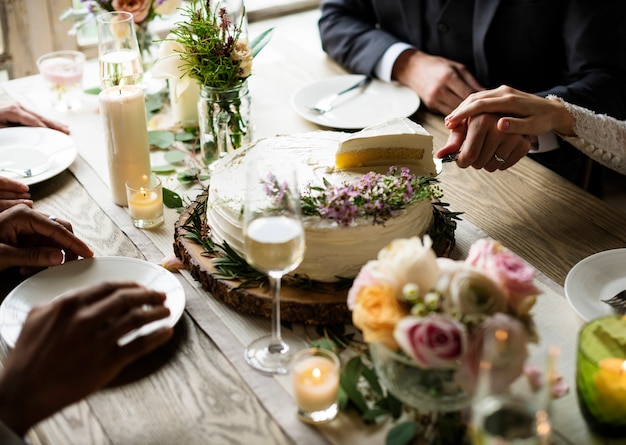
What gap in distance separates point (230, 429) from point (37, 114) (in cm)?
132

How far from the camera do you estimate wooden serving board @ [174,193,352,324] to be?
1395 mm

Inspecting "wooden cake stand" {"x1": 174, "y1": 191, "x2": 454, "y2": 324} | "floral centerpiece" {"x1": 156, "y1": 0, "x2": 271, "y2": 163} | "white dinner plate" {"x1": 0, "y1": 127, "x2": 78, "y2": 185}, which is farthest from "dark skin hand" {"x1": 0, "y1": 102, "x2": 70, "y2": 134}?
"wooden cake stand" {"x1": 174, "y1": 191, "x2": 454, "y2": 324}

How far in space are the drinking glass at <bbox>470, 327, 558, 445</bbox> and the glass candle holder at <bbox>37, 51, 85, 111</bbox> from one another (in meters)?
1.71

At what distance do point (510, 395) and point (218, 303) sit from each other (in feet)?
2.24

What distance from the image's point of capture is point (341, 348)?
135cm

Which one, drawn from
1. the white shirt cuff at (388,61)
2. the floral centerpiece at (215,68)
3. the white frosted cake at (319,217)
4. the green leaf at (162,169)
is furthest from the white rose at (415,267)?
the white shirt cuff at (388,61)

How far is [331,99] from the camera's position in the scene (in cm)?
228

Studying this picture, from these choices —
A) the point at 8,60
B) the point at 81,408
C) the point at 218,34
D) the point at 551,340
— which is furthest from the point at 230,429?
the point at 8,60

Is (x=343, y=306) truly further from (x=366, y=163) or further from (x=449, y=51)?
(x=449, y=51)

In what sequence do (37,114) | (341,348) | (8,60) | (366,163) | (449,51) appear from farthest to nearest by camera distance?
(8,60) < (449,51) < (37,114) < (366,163) < (341,348)

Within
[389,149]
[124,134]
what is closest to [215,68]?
[124,134]

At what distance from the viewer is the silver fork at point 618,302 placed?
1394 mm

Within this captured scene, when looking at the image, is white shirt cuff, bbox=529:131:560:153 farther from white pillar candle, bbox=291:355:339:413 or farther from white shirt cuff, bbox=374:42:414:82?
white pillar candle, bbox=291:355:339:413

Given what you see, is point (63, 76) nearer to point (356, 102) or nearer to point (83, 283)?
point (356, 102)
